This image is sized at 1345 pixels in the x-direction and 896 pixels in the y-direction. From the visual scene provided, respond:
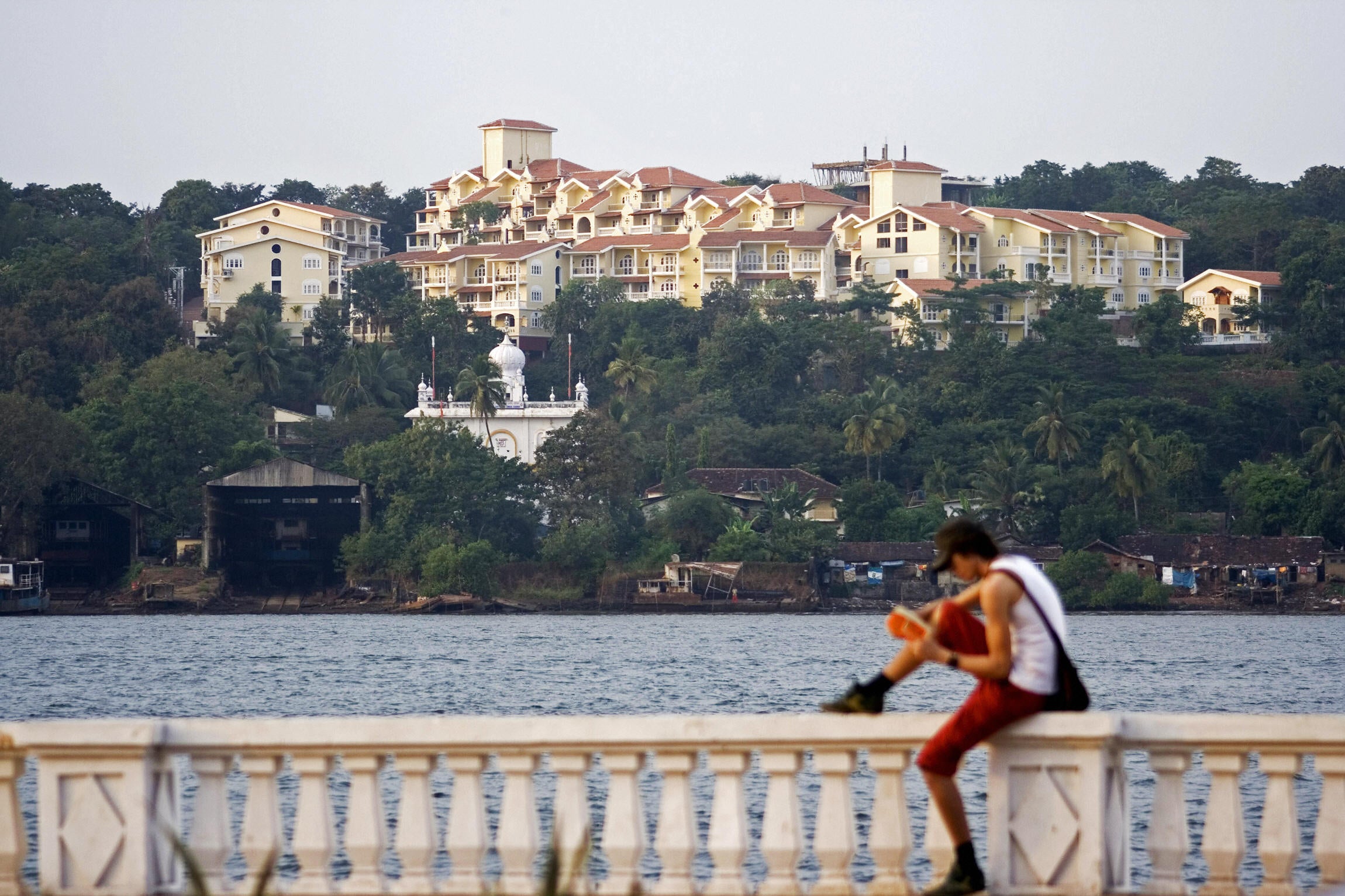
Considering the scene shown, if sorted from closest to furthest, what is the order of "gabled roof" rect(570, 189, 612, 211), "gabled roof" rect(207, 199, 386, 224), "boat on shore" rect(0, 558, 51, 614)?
1. "boat on shore" rect(0, 558, 51, 614)
2. "gabled roof" rect(207, 199, 386, 224)
3. "gabled roof" rect(570, 189, 612, 211)

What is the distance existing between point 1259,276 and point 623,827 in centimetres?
8659

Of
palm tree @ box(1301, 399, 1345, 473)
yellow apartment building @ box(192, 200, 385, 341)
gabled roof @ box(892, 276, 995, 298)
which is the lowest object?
palm tree @ box(1301, 399, 1345, 473)

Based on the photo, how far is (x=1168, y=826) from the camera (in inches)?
298

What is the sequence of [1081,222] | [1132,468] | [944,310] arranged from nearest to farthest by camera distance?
[1132,468] → [944,310] → [1081,222]

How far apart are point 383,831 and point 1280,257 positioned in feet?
280

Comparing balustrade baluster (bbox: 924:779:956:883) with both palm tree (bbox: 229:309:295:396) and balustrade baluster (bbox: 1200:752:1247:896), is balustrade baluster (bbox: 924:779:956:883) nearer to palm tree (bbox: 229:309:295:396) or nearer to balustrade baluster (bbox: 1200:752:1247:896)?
balustrade baluster (bbox: 1200:752:1247:896)

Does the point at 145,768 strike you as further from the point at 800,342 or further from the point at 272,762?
the point at 800,342

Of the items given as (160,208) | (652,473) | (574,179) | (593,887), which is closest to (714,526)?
(652,473)

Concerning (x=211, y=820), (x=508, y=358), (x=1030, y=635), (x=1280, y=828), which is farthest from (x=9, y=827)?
(x=508, y=358)

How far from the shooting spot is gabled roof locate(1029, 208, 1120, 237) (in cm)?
9544

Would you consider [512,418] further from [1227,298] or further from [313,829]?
[313,829]

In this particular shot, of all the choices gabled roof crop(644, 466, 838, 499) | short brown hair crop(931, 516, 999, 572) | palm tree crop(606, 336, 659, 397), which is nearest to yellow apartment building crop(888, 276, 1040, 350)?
palm tree crop(606, 336, 659, 397)

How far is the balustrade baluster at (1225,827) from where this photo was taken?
24.5 ft

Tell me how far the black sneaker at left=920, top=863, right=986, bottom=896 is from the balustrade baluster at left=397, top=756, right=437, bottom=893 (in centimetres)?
183
